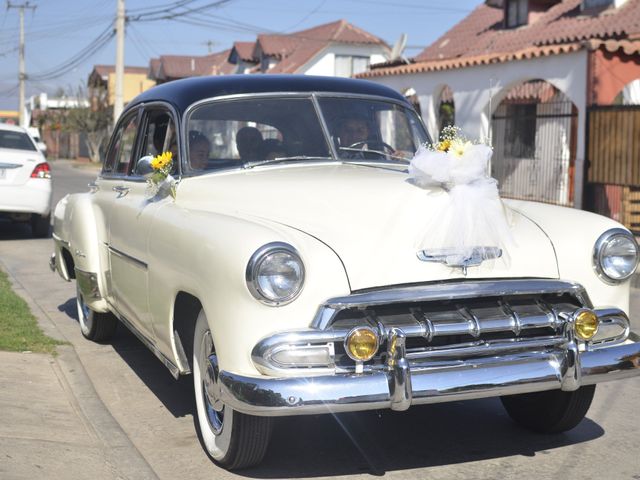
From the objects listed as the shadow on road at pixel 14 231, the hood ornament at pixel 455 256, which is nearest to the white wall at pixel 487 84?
the shadow on road at pixel 14 231

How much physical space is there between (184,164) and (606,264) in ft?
7.43

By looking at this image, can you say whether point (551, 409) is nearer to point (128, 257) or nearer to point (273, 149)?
point (273, 149)

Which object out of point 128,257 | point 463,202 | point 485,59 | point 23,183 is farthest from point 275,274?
point 485,59

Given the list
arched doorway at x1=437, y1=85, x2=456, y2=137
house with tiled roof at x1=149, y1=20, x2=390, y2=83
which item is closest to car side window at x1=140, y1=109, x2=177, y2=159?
arched doorway at x1=437, y1=85, x2=456, y2=137

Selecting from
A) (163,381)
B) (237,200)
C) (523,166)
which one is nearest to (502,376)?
(237,200)

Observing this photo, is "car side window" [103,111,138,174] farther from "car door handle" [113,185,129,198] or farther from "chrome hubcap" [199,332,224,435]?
"chrome hubcap" [199,332,224,435]

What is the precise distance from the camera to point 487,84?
1942cm

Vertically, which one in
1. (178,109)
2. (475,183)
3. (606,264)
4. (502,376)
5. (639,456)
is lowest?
(639,456)

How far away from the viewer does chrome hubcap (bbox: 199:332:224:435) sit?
4.11 m

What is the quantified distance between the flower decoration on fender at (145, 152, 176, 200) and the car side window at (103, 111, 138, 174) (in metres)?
1.11

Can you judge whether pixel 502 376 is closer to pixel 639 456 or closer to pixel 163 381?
pixel 639 456

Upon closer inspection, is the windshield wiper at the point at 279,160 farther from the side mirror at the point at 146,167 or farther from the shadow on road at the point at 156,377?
the shadow on road at the point at 156,377

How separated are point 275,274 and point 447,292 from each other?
704 millimetres

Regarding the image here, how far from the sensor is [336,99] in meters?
5.59
